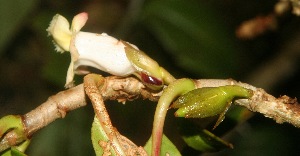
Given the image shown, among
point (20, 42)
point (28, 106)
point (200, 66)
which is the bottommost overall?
point (200, 66)

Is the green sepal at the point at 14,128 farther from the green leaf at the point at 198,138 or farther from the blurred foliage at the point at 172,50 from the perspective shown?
the blurred foliage at the point at 172,50

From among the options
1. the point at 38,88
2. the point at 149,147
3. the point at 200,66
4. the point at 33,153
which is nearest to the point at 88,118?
the point at 33,153

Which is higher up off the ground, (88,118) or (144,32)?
(144,32)

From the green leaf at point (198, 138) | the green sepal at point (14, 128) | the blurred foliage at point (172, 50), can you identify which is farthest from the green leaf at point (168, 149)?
the blurred foliage at point (172, 50)

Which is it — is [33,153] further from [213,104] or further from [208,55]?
[213,104]

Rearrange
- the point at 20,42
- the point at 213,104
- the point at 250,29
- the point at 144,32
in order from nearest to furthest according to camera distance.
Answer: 1. the point at 213,104
2. the point at 250,29
3. the point at 144,32
4. the point at 20,42

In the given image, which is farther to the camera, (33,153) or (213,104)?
(33,153)
